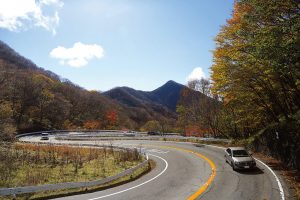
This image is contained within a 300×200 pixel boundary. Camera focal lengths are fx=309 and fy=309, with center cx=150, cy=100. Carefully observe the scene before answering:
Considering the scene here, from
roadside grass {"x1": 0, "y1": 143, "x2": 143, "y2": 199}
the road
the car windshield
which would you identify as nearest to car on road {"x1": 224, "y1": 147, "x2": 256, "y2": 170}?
the car windshield

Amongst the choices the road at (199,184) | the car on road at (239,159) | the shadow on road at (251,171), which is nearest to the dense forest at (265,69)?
the shadow on road at (251,171)

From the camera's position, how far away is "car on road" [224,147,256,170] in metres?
23.4

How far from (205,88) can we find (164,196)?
3986 cm

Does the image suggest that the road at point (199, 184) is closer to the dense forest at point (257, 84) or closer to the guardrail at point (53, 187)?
the guardrail at point (53, 187)

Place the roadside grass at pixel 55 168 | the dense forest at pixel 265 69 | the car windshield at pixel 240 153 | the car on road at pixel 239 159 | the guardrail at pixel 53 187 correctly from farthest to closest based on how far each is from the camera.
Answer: the car windshield at pixel 240 153 → the car on road at pixel 239 159 → the roadside grass at pixel 55 168 → the dense forest at pixel 265 69 → the guardrail at pixel 53 187

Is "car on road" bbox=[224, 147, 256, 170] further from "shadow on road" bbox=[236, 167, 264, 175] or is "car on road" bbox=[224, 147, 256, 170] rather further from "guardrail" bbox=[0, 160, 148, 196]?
"guardrail" bbox=[0, 160, 148, 196]

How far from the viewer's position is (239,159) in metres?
23.9

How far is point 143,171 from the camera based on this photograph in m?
25.8

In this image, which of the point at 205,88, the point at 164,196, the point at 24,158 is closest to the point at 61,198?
the point at 164,196

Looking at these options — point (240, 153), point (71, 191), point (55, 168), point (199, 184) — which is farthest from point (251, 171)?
point (55, 168)

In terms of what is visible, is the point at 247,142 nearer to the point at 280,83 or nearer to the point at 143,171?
the point at 280,83

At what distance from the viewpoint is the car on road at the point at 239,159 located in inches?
920

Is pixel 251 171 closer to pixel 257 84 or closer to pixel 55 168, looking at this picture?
pixel 257 84

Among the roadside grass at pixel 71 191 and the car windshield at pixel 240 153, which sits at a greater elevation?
the car windshield at pixel 240 153
